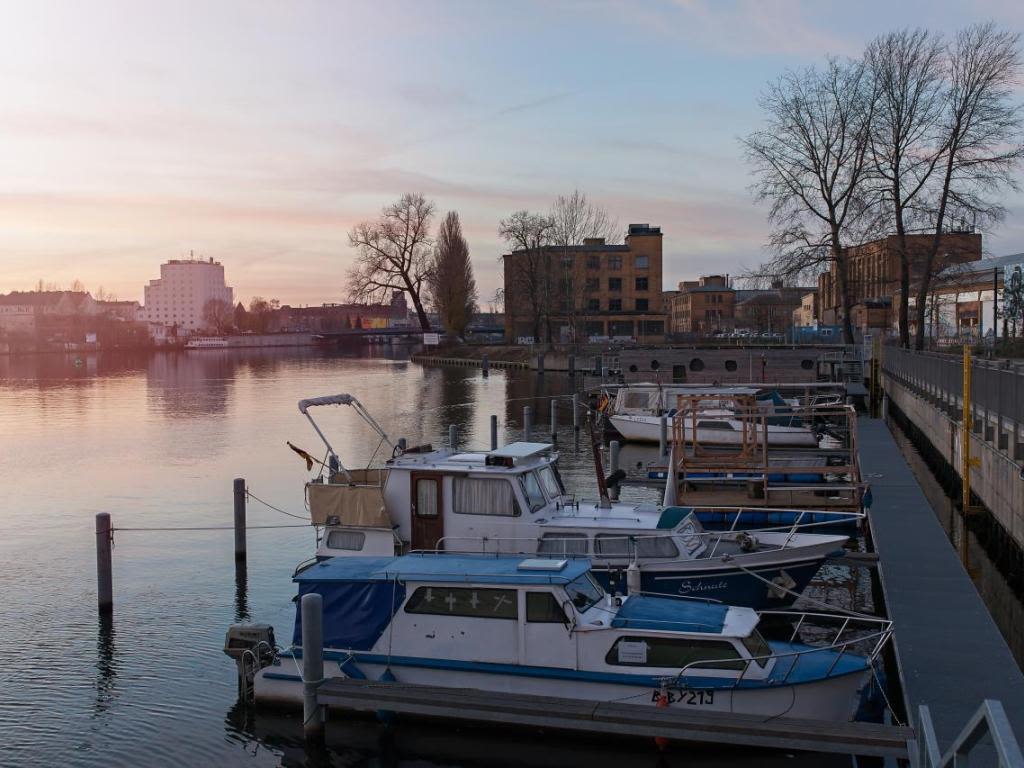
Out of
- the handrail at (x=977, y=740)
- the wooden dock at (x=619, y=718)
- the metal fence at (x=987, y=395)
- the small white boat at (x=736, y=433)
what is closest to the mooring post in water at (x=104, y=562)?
the wooden dock at (x=619, y=718)

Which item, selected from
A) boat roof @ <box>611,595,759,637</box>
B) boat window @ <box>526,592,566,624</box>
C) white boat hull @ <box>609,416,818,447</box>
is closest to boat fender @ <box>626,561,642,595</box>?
boat roof @ <box>611,595,759,637</box>

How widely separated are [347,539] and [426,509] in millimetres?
1712

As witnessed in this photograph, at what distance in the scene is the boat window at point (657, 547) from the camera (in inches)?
736

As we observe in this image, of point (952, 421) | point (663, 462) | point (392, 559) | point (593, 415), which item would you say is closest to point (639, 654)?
point (392, 559)

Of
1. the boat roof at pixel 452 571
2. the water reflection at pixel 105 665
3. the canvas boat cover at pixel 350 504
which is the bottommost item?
the water reflection at pixel 105 665

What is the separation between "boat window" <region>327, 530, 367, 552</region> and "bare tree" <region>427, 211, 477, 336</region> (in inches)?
4954

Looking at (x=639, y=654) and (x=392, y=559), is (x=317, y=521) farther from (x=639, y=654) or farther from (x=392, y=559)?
(x=639, y=654)

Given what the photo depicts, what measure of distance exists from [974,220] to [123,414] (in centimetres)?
5465

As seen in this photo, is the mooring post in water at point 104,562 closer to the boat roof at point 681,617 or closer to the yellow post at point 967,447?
the boat roof at point 681,617

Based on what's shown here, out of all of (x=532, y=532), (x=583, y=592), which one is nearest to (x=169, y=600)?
(x=532, y=532)

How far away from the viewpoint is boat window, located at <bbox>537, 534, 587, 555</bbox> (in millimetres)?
19000

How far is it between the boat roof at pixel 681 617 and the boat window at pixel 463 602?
5.37ft

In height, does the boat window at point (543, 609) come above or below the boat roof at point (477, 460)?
below

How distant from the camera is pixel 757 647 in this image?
14227 millimetres
